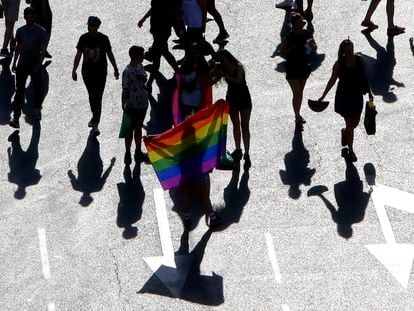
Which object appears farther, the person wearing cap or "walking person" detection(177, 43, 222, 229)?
the person wearing cap

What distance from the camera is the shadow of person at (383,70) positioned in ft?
75.8

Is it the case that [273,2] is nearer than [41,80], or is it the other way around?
[41,80]

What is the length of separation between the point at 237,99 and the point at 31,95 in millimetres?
4071

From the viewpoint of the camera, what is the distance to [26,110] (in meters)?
23.4

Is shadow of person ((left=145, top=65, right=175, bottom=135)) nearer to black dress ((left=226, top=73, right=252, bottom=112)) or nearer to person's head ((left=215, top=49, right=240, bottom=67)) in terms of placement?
black dress ((left=226, top=73, right=252, bottom=112))

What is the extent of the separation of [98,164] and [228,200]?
2172 millimetres

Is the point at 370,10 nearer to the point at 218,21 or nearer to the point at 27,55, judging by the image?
the point at 218,21

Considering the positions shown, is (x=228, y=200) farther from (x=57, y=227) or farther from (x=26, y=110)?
(x=26, y=110)

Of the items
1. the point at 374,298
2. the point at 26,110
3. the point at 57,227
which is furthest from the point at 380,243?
the point at 26,110

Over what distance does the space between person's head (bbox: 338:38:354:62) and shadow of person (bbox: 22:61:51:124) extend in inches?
192

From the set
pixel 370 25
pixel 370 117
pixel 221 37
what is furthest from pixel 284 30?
pixel 370 117

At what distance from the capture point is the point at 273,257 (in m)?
19.4

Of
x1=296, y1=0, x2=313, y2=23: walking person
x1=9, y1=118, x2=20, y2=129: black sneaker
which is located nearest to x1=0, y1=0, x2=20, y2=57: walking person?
x1=9, y1=118, x2=20, y2=129: black sneaker

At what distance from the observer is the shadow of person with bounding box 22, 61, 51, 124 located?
76.1 feet
